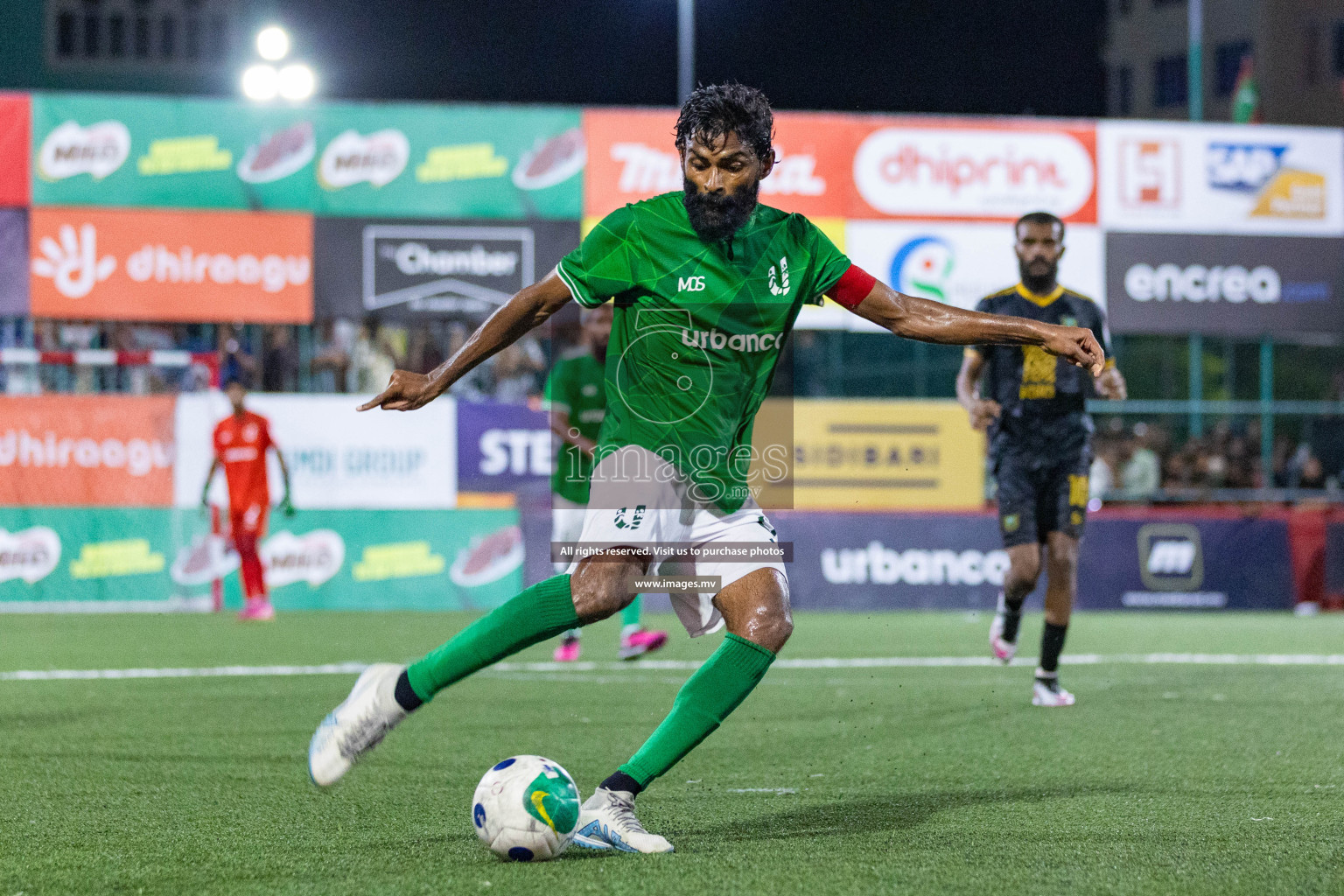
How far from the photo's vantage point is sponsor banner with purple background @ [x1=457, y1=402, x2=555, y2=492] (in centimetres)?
1712

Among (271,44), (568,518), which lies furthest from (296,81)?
(568,518)

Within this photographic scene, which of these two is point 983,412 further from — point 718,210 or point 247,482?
point 247,482

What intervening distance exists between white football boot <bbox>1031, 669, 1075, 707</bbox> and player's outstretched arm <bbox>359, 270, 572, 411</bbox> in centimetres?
456

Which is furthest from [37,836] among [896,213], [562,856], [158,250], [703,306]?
[896,213]

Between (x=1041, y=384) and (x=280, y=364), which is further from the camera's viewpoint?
(x=280, y=364)

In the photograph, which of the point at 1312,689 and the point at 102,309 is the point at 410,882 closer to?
the point at 1312,689

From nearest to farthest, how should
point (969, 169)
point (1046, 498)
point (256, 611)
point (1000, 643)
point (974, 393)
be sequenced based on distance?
point (1046, 498)
point (974, 393)
point (1000, 643)
point (256, 611)
point (969, 169)

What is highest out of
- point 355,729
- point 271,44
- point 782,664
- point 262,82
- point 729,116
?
point 271,44

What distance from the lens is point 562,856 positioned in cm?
423

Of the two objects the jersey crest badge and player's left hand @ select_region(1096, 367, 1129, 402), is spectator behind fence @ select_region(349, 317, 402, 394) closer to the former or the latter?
player's left hand @ select_region(1096, 367, 1129, 402)

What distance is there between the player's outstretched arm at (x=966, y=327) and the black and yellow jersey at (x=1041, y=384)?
11.3 ft

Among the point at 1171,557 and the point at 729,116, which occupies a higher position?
the point at 729,116

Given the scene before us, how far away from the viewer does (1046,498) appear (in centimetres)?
796

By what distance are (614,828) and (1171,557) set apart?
14.2 m
